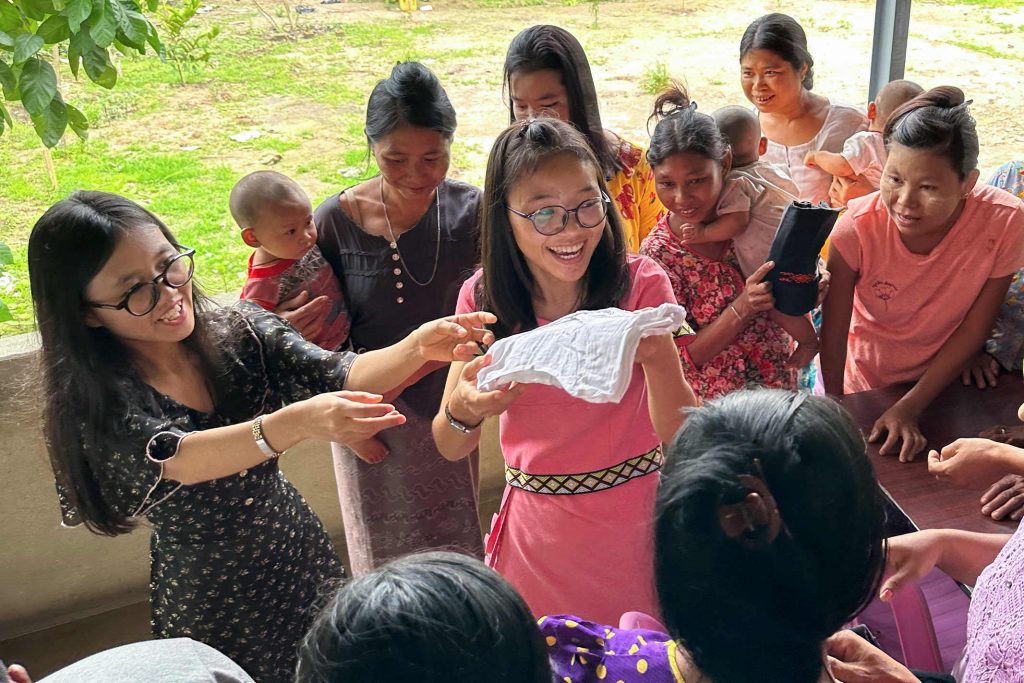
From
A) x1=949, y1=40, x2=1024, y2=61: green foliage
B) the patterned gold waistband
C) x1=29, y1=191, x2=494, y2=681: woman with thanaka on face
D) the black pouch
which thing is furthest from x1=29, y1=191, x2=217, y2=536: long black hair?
x1=949, y1=40, x2=1024, y2=61: green foliage

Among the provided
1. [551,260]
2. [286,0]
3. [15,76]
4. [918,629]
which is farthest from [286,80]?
[918,629]

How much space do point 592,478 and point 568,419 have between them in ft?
0.41

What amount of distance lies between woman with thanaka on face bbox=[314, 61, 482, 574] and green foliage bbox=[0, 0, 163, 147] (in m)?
0.59

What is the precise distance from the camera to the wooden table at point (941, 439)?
1772 millimetres

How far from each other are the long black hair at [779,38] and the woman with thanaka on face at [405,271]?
127 centimetres

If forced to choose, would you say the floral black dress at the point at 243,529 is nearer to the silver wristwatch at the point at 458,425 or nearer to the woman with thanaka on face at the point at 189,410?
the woman with thanaka on face at the point at 189,410

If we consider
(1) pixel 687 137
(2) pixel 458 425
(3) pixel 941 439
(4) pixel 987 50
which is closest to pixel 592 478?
(2) pixel 458 425

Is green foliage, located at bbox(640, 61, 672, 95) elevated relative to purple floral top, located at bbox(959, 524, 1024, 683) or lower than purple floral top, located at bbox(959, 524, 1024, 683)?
elevated

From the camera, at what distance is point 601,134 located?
2.45 meters

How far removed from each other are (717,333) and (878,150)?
3.70 ft

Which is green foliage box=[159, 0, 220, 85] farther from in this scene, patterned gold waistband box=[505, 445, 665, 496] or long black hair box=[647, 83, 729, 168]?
patterned gold waistband box=[505, 445, 665, 496]

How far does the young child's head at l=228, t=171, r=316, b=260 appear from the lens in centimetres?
227

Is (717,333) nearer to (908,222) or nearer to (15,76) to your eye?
(908,222)

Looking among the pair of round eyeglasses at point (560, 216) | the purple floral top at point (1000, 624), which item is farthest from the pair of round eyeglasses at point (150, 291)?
the purple floral top at point (1000, 624)
